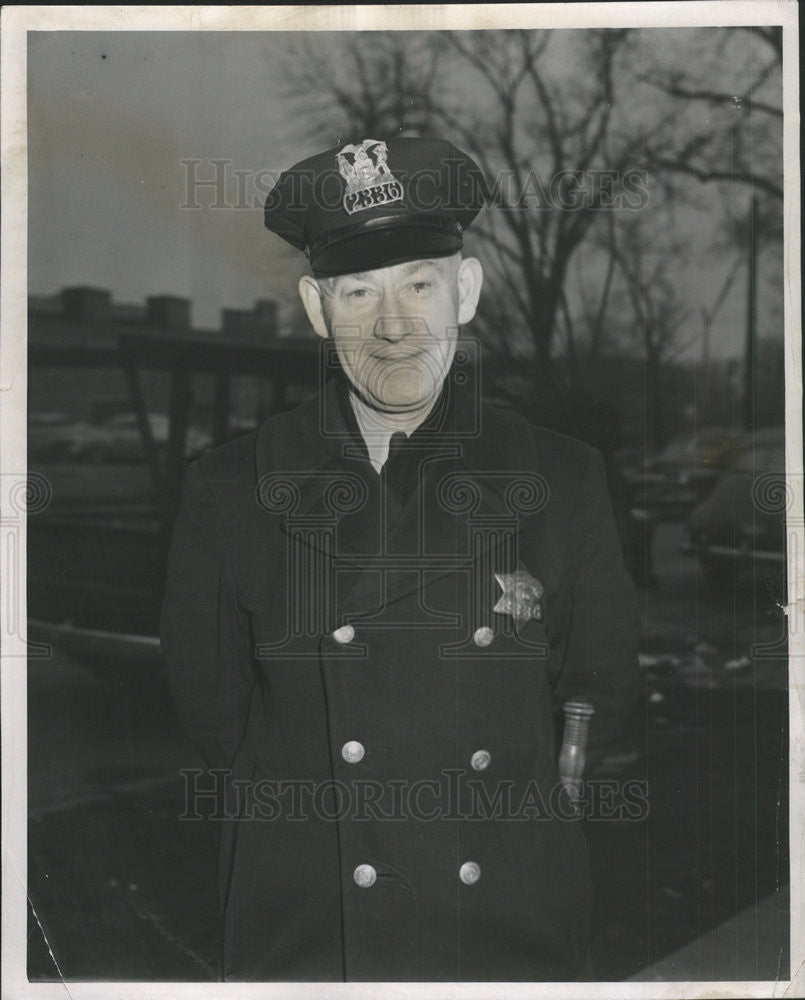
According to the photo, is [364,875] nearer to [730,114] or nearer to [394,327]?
[394,327]

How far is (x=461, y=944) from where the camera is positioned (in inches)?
102

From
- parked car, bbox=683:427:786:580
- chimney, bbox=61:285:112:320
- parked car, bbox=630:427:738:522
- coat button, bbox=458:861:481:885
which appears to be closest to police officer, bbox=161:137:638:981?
coat button, bbox=458:861:481:885

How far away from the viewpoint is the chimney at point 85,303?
8.73 ft

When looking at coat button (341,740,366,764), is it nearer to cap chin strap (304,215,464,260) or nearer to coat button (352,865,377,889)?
coat button (352,865,377,889)

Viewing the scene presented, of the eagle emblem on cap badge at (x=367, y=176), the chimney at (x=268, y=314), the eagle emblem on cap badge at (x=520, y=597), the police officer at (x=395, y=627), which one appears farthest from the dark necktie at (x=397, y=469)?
the eagle emblem on cap badge at (x=367, y=176)

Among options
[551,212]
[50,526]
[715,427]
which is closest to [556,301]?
[551,212]

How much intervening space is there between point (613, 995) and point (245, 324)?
6.28 feet

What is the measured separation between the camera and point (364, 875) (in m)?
2.46

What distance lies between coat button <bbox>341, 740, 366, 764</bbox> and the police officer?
0.01 m

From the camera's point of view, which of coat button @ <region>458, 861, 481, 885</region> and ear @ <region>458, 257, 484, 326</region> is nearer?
coat button @ <region>458, 861, 481, 885</region>

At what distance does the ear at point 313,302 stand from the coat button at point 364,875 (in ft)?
4.10

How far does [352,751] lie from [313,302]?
1.06 metres

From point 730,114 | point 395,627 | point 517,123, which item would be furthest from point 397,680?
point 730,114

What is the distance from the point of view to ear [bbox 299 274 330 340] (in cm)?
260
